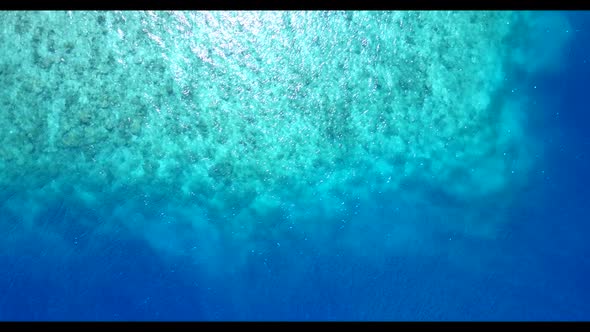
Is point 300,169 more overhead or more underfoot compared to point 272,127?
more underfoot

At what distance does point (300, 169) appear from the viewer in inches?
89.7

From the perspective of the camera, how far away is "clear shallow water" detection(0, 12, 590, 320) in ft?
7.18

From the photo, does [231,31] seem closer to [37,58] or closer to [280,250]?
[37,58]

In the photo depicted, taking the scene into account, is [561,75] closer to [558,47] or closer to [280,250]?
[558,47]

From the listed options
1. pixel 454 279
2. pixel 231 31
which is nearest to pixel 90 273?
pixel 231 31

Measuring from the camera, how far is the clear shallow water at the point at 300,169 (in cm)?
219

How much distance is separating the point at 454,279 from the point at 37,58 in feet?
7.48

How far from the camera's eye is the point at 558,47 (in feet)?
7.41
